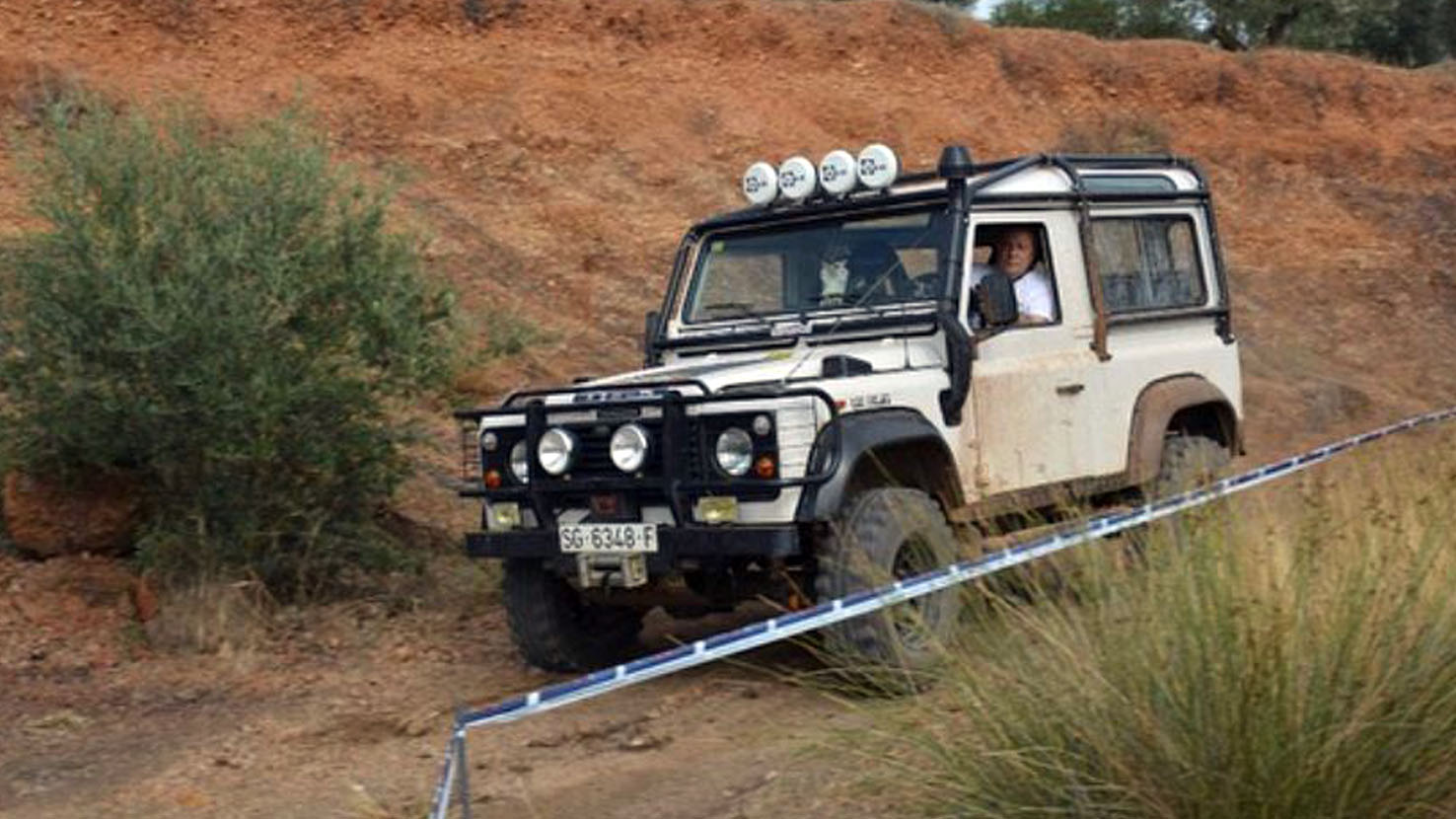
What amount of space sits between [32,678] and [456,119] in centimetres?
1009

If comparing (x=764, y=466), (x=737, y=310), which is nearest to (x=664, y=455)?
(x=764, y=466)

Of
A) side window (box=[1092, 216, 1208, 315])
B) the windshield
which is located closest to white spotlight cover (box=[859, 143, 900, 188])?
the windshield

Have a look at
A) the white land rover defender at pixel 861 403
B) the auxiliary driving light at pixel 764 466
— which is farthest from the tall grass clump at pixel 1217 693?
the auxiliary driving light at pixel 764 466

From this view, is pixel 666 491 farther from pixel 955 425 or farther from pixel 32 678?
pixel 32 678

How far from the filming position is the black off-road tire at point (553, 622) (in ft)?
24.8

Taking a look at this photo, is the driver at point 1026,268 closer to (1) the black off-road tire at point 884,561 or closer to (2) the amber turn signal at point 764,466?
(1) the black off-road tire at point 884,561

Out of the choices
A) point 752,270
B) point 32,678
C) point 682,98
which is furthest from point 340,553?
point 682,98

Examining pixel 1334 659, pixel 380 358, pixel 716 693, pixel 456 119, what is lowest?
pixel 716 693

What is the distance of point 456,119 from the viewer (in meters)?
17.2

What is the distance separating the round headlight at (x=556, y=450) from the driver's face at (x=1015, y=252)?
2272 mm

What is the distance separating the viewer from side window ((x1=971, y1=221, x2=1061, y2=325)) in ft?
26.4

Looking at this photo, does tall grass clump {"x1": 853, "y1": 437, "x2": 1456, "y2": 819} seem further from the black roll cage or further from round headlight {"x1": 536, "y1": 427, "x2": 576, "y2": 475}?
round headlight {"x1": 536, "y1": 427, "x2": 576, "y2": 475}

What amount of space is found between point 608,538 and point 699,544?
42 cm

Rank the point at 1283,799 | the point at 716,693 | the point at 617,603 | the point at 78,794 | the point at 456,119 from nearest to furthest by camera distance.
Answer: the point at 1283,799
the point at 78,794
the point at 716,693
the point at 617,603
the point at 456,119
